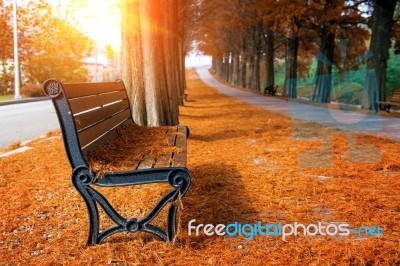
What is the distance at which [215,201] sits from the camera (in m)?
4.19

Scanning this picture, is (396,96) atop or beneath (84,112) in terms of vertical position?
beneath

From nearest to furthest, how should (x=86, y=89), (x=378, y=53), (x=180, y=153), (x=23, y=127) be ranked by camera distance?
1. (x=86, y=89)
2. (x=180, y=153)
3. (x=23, y=127)
4. (x=378, y=53)

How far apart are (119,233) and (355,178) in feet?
10.8

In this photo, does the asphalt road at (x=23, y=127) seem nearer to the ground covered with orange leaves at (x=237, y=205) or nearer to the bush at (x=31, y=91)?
the ground covered with orange leaves at (x=237, y=205)

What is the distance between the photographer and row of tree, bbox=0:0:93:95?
30281 mm

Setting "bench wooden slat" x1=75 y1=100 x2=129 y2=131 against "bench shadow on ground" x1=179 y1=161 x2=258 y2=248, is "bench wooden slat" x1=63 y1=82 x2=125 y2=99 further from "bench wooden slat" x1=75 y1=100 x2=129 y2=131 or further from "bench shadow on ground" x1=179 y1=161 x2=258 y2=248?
"bench shadow on ground" x1=179 y1=161 x2=258 y2=248

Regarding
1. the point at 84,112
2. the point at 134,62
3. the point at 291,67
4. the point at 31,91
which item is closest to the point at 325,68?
the point at 291,67

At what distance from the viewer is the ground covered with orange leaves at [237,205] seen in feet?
9.73

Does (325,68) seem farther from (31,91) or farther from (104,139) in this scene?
(104,139)

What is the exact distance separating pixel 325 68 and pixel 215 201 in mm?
19916

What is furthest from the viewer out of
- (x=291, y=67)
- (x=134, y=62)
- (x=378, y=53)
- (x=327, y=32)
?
(x=291, y=67)

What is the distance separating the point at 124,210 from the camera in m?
4.02

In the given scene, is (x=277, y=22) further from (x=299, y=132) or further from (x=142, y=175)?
(x=142, y=175)

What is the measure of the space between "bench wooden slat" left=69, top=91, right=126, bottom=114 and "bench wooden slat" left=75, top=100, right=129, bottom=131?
0.17ft
